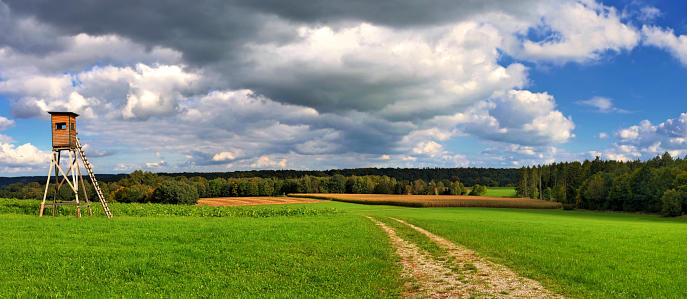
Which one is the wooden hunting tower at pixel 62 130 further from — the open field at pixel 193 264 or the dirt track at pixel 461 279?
the dirt track at pixel 461 279

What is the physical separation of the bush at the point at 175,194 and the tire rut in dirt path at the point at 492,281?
7782cm

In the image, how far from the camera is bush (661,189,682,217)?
71688 millimetres

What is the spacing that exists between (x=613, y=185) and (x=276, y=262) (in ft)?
340

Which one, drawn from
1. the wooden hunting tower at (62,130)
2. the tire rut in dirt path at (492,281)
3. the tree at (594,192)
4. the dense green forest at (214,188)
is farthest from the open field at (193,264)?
the tree at (594,192)

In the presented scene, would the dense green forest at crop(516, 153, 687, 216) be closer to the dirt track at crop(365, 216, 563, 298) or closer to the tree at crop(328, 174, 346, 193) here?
the tree at crop(328, 174, 346, 193)

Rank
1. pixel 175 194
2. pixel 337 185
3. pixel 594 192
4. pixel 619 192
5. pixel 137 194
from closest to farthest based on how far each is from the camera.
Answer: pixel 175 194 → pixel 619 192 → pixel 137 194 → pixel 594 192 → pixel 337 185

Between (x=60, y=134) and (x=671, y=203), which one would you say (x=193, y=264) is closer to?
(x=60, y=134)

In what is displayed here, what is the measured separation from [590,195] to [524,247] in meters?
97.4

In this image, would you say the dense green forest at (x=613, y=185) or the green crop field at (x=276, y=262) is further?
the dense green forest at (x=613, y=185)

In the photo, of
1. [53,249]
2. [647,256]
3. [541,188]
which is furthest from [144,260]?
[541,188]

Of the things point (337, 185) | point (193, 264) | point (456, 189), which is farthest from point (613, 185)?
point (193, 264)

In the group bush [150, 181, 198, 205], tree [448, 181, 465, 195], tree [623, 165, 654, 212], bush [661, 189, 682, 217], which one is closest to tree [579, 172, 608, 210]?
tree [623, 165, 654, 212]

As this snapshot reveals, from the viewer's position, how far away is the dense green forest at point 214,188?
87.3 metres

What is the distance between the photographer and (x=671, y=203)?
72188 millimetres
